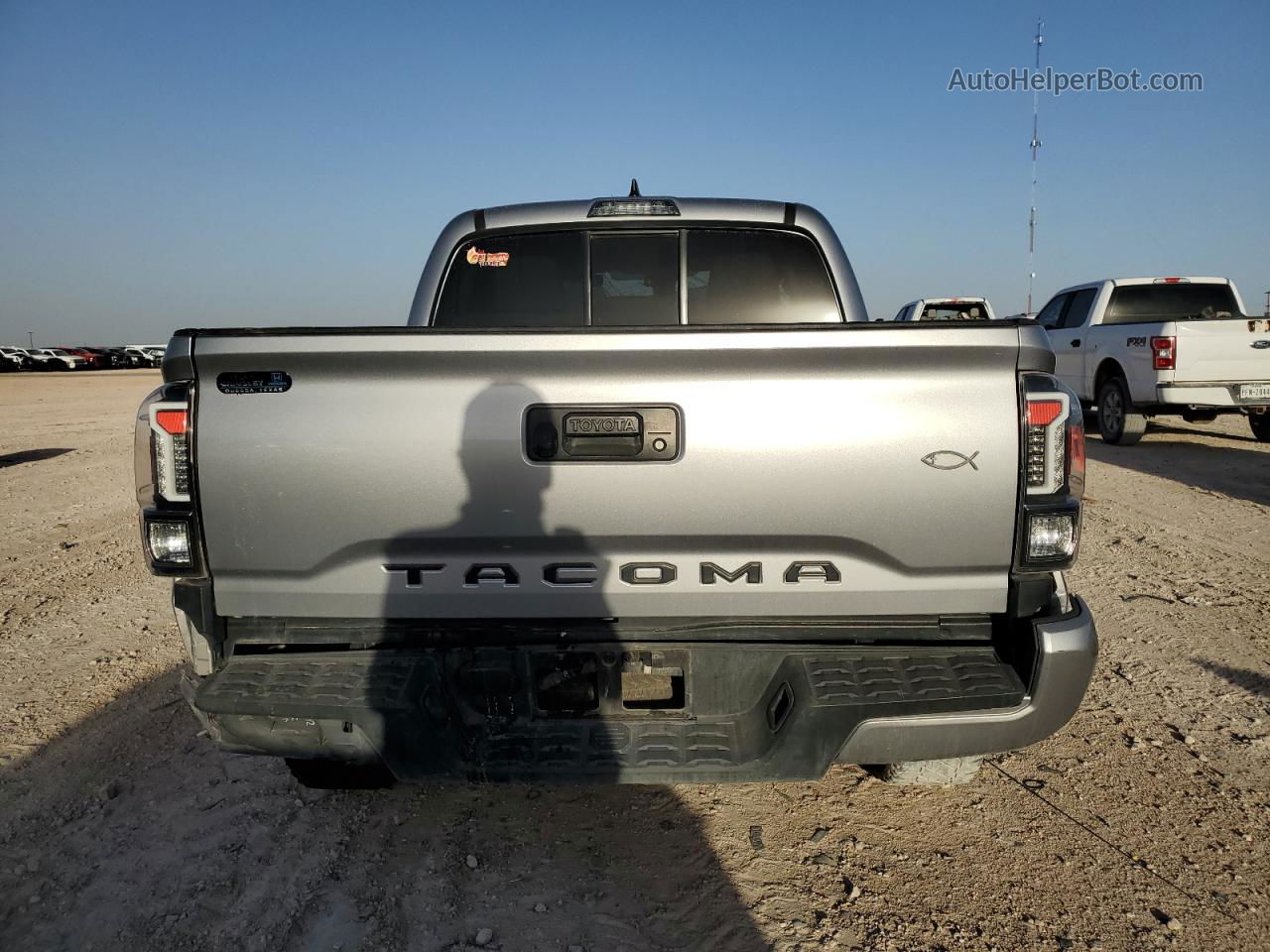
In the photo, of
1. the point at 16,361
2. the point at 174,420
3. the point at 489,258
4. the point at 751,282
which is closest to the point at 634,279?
the point at 751,282

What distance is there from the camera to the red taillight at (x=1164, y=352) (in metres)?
10.1

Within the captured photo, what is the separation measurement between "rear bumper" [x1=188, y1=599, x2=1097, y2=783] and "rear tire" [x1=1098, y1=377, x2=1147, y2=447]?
34.1ft

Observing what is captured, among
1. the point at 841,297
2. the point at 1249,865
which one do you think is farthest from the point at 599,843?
the point at 841,297

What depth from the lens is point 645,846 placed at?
9.02 feet

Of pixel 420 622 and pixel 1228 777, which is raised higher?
pixel 420 622

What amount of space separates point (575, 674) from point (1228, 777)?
256 centimetres

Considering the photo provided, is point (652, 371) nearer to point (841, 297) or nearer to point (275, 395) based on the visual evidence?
point (275, 395)

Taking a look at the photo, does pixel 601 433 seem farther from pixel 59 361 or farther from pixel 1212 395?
pixel 59 361

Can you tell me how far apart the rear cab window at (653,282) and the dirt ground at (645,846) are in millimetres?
1876

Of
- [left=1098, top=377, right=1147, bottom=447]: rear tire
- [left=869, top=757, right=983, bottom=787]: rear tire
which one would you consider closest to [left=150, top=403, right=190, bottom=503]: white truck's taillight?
[left=869, top=757, right=983, bottom=787]: rear tire

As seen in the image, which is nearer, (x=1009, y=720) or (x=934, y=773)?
(x=1009, y=720)

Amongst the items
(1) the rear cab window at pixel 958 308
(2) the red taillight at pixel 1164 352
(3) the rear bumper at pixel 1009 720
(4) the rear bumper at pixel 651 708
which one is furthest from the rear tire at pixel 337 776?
(1) the rear cab window at pixel 958 308

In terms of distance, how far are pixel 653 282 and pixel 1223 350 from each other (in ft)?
30.8

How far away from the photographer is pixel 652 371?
7.32 ft
